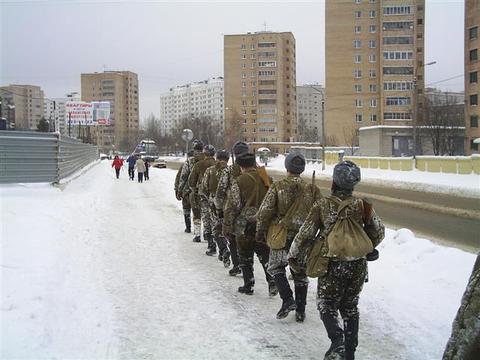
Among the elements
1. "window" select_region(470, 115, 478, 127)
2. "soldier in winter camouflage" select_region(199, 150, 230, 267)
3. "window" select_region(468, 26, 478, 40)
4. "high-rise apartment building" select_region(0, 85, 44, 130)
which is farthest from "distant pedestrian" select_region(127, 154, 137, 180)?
"high-rise apartment building" select_region(0, 85, 44, 130)

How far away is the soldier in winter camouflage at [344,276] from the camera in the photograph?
4355mm

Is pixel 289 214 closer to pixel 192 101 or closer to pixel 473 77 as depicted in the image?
pixel 473 77

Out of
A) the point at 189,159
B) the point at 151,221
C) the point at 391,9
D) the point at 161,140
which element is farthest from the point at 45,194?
the point at 161,140

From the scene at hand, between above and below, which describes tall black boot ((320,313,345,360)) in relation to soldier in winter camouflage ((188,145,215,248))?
below

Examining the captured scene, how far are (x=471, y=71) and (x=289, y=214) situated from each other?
74571 mm

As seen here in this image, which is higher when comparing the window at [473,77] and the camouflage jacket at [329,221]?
the window at [473,77]

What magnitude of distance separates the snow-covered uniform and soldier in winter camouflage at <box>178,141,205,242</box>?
15.4 ft

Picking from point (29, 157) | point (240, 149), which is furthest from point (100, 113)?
point (240, 149)

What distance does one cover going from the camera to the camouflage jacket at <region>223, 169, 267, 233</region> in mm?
6680

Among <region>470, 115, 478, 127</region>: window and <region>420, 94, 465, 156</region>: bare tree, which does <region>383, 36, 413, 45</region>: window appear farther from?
<region>470, 115, 478, 127</region>: window

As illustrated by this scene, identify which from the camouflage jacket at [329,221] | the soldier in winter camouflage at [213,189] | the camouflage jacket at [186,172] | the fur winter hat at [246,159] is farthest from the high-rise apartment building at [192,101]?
the camouflage jacket at [329,221]

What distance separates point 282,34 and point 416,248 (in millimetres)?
129986

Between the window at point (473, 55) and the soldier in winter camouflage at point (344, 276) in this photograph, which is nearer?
the soldier in winter camouflage at point (344, 276)

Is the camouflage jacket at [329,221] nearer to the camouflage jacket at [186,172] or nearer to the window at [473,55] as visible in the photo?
the camouflage jacket at [186,172]
